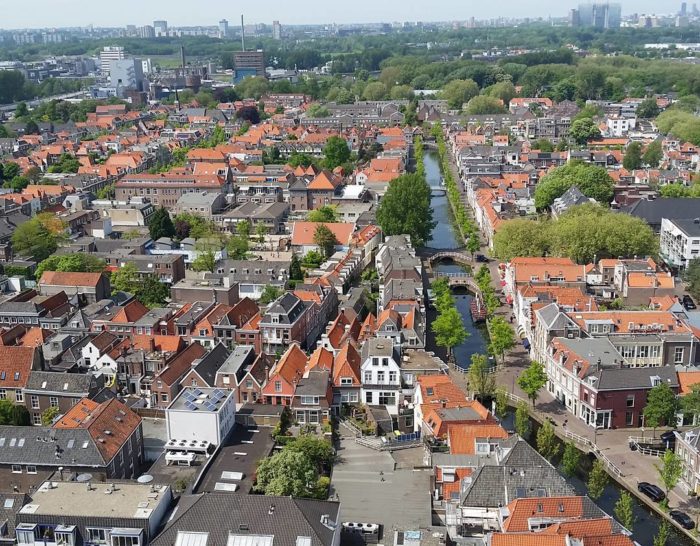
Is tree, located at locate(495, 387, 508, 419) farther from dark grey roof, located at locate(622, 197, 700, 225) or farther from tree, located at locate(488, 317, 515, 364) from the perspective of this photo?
dark grey roof, located at locate(622, 197, 700, 225)

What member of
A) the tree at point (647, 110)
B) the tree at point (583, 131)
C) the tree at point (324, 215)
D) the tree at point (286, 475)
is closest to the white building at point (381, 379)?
the tree at point (286, 475)

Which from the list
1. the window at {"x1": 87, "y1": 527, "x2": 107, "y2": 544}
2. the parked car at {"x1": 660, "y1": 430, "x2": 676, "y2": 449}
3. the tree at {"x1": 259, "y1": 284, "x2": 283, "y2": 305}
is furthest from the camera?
the tree at {"x1": 259, "y1": 284, "x2": 283, "y2": 305}

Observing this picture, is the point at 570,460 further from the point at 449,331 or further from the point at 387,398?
the point at 449,331

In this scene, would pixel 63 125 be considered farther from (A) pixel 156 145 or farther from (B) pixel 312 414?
(B) pixel 312 414

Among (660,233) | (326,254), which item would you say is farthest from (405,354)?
(660,233)

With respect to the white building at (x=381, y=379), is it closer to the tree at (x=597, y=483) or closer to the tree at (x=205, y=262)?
the tree at (x=597, y=483)

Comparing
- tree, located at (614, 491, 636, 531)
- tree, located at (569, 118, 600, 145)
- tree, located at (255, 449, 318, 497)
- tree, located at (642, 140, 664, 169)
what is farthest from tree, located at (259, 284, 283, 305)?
tree, located at (569, 118, 600, 145)

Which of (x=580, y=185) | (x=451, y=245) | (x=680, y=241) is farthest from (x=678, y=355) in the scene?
(x=580, y=185)
